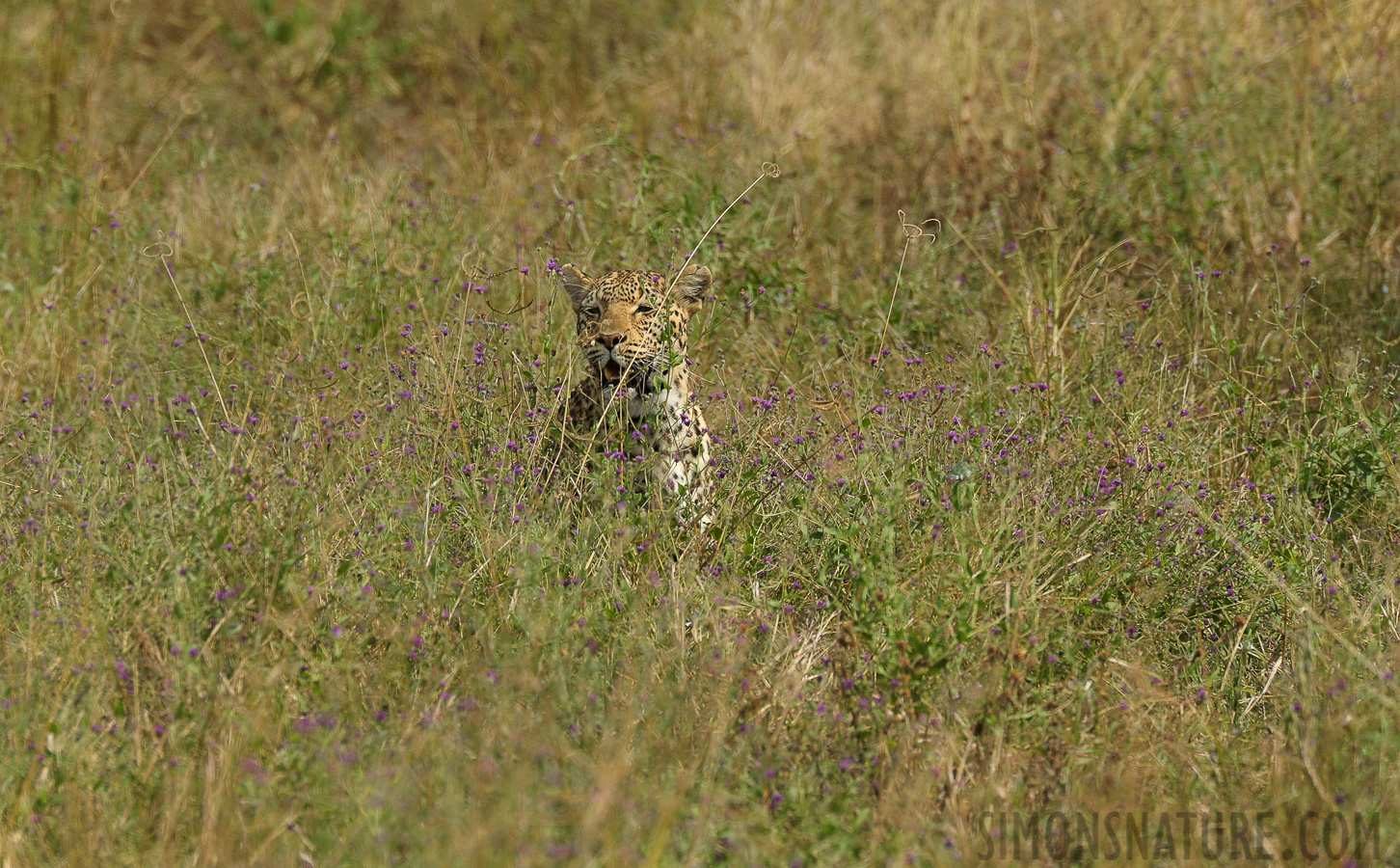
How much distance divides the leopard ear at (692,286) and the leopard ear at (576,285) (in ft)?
1.10

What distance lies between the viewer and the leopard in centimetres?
472

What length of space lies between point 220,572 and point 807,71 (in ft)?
17.2

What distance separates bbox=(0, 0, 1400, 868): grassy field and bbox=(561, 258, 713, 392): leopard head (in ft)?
0.58

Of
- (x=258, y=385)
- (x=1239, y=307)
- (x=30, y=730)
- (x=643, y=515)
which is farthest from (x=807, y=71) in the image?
(x=30, y=730)

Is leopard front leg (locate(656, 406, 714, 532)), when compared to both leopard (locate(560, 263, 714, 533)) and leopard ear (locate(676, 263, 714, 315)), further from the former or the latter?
leopard ear (locate(676, 263, 714, 315))

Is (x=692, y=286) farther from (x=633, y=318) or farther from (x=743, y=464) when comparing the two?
(x=743, y=464)

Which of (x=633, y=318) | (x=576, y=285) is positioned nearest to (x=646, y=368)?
(x=633, y=318)

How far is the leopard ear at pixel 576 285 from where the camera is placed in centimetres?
516

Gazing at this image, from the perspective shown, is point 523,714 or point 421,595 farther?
point 421,595

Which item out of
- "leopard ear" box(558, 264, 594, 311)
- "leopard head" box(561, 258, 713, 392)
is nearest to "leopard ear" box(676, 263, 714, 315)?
"leopard head" box(561, 258, 713, 392)

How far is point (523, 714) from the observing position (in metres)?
3.35

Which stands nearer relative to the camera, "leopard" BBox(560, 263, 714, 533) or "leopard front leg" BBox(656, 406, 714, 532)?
"leopard front leg" BBox(656, 406, 714, 532)

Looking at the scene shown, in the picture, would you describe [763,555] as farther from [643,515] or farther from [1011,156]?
[1011,156]

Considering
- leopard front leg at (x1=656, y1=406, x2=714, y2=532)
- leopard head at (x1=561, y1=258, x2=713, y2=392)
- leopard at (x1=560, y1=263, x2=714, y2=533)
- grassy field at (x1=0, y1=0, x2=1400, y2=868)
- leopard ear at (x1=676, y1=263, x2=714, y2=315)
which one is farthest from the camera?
leopard ear at (x1=676, y1=263, x2=714, y2=315)
